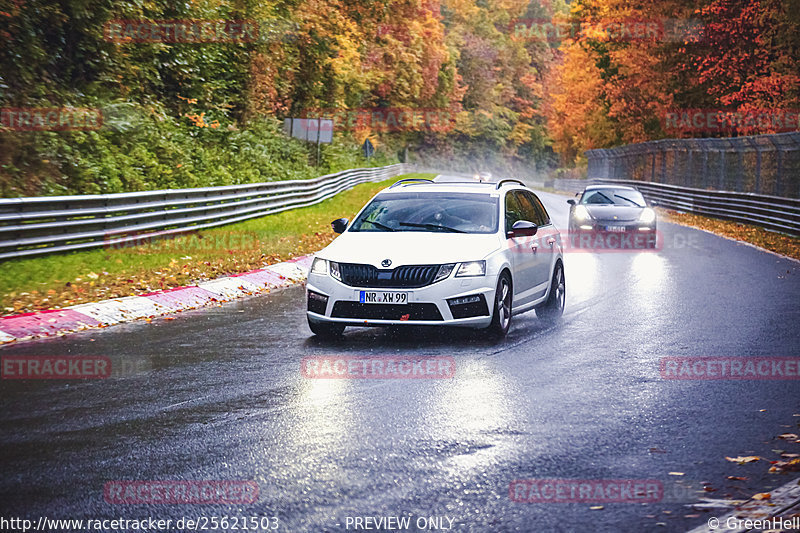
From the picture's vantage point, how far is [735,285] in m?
15.4

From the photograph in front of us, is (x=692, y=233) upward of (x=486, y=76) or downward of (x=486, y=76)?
downward

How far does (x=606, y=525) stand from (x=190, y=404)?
3.59 m

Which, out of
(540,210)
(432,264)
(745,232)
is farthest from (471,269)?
(745,232)

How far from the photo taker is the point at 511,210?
11641 mm

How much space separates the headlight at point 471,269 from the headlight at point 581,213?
46.9 ft

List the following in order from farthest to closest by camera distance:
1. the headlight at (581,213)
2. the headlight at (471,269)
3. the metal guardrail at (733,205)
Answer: the metal guardrail at (733,205), the headlight at (581,213), the headlight at (471,269)

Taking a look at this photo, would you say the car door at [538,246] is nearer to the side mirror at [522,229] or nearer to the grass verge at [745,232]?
the side mirror at [522,229]

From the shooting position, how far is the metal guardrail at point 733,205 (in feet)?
85.4

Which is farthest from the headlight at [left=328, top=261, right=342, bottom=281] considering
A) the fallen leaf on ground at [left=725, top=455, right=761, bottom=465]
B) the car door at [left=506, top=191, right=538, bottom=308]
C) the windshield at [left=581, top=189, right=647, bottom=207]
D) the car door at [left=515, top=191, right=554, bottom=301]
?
the windshield at [left=581, top=189, right=647, bottom=207]

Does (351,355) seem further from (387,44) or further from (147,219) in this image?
(387,44)

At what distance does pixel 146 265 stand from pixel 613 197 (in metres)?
12.8

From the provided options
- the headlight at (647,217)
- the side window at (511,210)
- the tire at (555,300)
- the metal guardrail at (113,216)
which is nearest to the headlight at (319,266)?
the side window at (511,210)

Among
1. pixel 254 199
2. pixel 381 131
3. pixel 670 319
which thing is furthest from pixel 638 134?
pixel 670 319

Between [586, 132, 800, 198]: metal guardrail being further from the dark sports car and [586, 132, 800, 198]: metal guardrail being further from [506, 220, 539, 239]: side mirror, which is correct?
[506, 220, 539, 239]: side mirror
